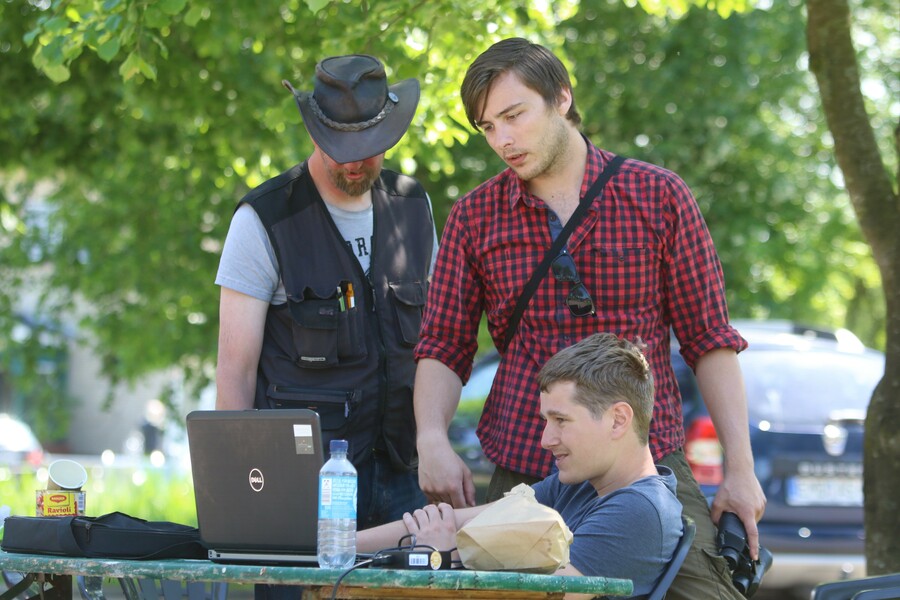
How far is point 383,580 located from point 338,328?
4.85ft

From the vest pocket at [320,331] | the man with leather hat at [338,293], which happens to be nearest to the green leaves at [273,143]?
the man with leather hat at [338,293]

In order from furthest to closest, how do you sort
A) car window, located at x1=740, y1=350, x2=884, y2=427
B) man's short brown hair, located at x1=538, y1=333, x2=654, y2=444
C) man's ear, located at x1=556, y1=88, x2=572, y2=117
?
car window, located at x1=740, y1=350, x2=884, y2=427
man's ear, located at x1=556, y1=88, x2=572, y2=117
man's short brown hair, located at x1=538, y1=333, x2=654, y2=444

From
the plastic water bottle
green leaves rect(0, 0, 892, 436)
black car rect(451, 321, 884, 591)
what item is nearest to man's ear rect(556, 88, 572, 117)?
the plastic water bottle

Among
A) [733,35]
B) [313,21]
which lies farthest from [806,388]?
[733,35]

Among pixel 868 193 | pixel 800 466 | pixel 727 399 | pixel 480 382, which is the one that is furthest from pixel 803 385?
pixel 727 399

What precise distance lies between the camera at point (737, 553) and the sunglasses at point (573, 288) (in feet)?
2.20

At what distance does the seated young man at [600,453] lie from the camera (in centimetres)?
292

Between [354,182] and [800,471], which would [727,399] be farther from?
[800,471]

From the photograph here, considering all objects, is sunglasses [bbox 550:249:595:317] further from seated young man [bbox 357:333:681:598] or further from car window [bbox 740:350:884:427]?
car window [bbox 740:350:884:427]

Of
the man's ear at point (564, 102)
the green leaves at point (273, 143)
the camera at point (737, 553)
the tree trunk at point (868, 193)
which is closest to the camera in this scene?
the camera at point (737, 553)

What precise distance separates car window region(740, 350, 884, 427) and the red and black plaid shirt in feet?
12.2

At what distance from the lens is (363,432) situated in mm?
3887

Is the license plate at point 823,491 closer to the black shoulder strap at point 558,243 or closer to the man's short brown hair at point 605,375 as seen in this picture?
the black shoulder strap at point 558,243

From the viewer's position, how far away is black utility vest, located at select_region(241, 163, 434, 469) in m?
3.81
